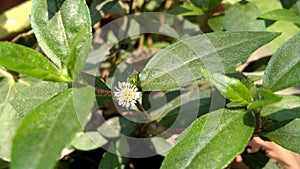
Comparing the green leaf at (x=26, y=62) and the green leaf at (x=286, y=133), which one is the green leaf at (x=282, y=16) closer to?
the green leaf at (x=286, y=133)

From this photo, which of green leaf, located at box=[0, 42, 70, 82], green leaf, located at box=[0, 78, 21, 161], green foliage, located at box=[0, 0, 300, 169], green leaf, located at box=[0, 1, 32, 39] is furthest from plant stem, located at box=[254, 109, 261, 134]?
green leaf, located at box=[0, 1, 32, 39]

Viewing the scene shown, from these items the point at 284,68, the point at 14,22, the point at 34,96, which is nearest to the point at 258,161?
the point at 284,68

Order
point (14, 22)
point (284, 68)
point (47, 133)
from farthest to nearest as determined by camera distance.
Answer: point (14, 22) < point (284, 68) < point (47, 133)

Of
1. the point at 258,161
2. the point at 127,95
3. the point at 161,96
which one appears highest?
the point at 127,95

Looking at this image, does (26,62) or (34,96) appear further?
(34,96)

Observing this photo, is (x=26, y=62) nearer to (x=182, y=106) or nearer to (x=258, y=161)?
(x=182, y=106)

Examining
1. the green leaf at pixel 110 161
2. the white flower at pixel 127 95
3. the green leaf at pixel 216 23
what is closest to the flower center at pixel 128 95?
the white flower at pixel 127 95

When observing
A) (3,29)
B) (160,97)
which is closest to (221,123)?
(160,97)

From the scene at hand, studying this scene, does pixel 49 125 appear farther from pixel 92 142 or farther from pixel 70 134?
pixel 92 142
